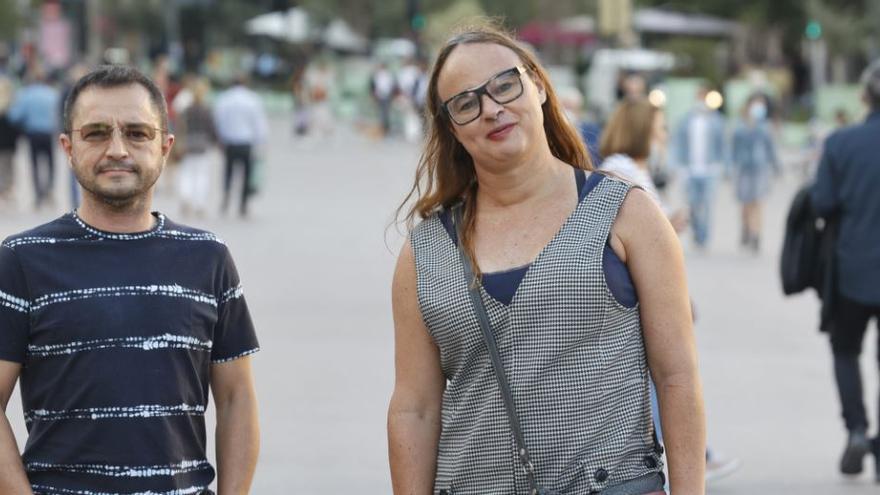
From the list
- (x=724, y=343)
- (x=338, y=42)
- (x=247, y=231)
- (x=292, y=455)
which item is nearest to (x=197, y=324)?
(x=292, y=455)

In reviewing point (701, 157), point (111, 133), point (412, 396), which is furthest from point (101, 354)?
point (701, 157)

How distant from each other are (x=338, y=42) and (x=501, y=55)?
6116cm

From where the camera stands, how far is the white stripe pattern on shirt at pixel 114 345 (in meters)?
3.39

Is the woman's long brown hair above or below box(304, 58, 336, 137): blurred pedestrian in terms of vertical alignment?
above

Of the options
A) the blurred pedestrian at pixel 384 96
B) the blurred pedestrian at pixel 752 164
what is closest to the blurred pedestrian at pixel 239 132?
the blurred pedestrian at pixel 752 164

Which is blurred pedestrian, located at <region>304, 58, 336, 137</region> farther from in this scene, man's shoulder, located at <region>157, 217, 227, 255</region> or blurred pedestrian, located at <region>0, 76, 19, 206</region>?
man's shoulder, located at <region>157, 217, 227, 255</region>

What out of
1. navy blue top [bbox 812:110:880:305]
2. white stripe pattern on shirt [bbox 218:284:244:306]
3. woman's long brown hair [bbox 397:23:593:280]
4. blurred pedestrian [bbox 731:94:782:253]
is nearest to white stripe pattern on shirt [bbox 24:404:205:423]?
white stripe pattern on shirt [bbox 218:284:244:306]

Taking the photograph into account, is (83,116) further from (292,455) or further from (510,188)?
(292,455)

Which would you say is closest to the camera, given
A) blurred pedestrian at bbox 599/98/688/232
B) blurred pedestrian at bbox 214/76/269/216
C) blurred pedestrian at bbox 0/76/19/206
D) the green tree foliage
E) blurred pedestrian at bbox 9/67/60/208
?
blurred pedestrian at bbox 599/98/688/232

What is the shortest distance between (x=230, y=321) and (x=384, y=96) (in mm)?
35426

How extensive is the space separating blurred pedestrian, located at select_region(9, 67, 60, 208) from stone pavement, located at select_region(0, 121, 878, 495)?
0.87 metres

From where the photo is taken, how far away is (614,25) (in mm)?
25297

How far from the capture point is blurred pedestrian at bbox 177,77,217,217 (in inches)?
826

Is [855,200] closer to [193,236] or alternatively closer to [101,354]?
[193,236]
